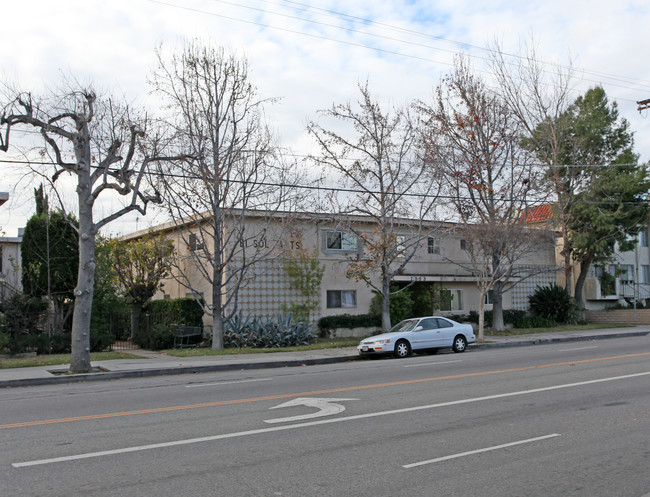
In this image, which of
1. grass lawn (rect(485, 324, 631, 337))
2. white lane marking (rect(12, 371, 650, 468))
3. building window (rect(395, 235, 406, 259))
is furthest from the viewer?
grass lawn (rect(485, 324, 631, 337))

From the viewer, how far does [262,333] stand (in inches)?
974

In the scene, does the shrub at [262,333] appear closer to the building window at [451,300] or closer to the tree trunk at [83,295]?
the tree trunk at [83,295]

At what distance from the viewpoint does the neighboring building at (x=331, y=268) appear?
27312mm

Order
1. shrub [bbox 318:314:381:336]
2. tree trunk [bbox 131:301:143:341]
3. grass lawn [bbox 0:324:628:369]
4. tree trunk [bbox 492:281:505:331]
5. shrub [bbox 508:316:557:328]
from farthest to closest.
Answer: shrub [bbox 508:316:557:328], tree trunk [bbox 492:281:505:331], shrub [bbox 318:314:381:336], tree trunk [bbox 131:301:143:341], grass lawn [bbox 0:324:628:369]

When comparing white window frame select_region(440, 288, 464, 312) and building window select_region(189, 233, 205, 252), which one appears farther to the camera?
white window frame select_region(440, 288, 464, 312)

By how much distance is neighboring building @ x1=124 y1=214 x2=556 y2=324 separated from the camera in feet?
89.6

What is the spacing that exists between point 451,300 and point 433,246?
Answer: 315cm

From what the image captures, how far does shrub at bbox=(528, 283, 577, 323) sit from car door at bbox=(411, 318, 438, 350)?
54.8 feet

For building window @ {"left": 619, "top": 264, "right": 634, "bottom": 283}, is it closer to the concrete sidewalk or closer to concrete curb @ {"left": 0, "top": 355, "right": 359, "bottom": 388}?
the concrete sidewalk

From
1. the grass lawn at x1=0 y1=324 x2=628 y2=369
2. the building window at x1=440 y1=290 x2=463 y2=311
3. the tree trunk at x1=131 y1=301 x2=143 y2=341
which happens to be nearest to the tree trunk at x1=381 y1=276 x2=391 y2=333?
the grass lawn at x1=0 y1=324 x2=628 y2=369

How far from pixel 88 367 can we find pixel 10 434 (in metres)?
9.01

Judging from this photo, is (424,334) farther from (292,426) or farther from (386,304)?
(292,426)

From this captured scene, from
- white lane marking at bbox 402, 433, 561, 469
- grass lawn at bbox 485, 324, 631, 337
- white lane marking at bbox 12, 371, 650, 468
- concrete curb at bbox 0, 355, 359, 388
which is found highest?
grass lawn at bbox 485, 324, 631, 337

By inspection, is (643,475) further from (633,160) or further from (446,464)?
(633,160)
